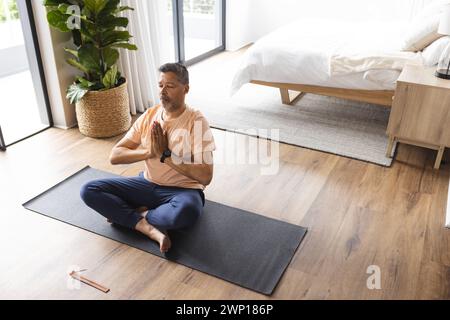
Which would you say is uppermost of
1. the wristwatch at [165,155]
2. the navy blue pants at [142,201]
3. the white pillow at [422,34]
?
the white pillow at [422,34]

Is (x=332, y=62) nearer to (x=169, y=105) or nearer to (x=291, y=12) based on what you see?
(x=169, y=105)

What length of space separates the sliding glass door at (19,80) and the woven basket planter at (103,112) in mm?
392

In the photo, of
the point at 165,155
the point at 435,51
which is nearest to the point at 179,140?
the point at 165,155

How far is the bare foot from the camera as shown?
77.5 inches

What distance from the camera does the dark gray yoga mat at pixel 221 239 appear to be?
1896 mm

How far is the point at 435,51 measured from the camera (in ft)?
9.37

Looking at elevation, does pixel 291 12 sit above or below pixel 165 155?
above

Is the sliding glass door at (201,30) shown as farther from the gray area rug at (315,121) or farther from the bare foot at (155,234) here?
the bare foot at (155,234)

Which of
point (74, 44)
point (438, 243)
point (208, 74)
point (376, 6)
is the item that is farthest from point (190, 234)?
point (376, 6)

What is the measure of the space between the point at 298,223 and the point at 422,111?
111 centimetres

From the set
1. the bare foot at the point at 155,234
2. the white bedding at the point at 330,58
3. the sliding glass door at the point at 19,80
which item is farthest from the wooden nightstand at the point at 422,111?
the sliding glass door at the point at 19,80

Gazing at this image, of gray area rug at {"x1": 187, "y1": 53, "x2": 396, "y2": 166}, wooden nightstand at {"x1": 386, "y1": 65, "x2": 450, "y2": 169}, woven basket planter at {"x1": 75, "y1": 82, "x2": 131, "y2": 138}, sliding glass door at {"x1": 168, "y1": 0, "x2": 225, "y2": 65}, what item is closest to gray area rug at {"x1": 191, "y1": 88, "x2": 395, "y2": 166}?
gray area rug at {"x1": 187, "y1": 53, "x2": 396, "y2": 166}

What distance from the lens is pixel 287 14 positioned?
560cm
